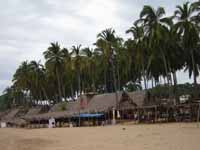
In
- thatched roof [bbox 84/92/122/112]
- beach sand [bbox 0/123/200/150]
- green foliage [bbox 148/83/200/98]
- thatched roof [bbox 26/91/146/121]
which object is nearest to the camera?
beach sand [bbox 0/123/200/150]

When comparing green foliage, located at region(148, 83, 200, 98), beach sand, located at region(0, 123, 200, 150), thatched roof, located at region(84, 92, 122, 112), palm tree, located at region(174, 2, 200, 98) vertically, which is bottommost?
beach sand, located at region(0, 123, 200, 150)

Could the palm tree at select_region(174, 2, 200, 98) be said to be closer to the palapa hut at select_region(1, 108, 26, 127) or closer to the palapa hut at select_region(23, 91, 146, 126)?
the palapa hut at select_region(23, 91, 146, 126)

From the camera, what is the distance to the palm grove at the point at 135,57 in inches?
1714

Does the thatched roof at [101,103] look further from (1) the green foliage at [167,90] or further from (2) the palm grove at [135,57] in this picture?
(1) the green foliage at [167,90]

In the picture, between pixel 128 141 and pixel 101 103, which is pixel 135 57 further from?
pixel 128 141

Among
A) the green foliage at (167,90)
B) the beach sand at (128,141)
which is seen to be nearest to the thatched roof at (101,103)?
the green foliage at (167,90)

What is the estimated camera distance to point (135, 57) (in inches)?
2076

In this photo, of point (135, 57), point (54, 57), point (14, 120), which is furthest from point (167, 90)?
point (14, 120)

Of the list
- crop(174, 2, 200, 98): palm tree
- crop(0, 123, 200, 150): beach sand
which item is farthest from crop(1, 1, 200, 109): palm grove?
crop(0, 123, 200, 150): beach sand

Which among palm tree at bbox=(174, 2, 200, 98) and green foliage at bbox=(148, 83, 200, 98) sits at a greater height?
palm tree at bbox=(174, 2, 200, 98)

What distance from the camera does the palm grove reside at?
4353 cm

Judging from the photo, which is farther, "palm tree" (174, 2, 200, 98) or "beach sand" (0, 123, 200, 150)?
"palm tree" (174, 2, 200, 98)

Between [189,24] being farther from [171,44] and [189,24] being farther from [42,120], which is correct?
[42,120]

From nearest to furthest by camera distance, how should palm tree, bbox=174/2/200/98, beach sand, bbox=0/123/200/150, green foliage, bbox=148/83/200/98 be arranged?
1. beach sand, bbox=0/123/200/150
2. palm tree, bbox=174/2/200/98
3. green foliage, bbox=148/83/200/98
